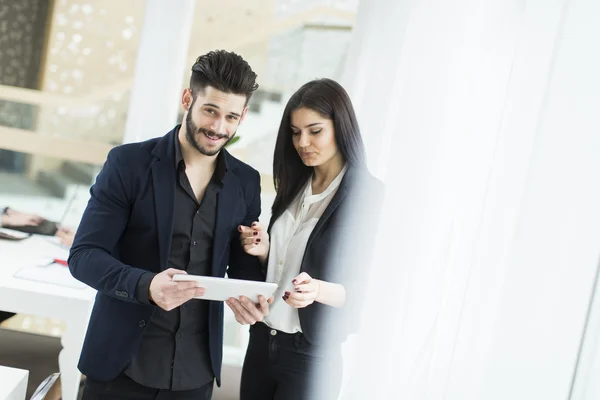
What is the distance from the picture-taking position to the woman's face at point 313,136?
1.57 m

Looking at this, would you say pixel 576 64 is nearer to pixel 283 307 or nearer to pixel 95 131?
pixel 283 307

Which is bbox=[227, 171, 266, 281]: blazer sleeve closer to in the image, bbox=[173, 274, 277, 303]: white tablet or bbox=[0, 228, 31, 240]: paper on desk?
bbox=[173, 274, 277, 303]: white tablet

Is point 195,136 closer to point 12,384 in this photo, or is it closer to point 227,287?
point 227,287

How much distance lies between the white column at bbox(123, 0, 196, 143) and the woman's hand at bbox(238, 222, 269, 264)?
1360 mm

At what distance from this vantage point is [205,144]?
1.45 meters

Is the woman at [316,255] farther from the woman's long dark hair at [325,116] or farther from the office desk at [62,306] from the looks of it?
the office desk at [62,306]

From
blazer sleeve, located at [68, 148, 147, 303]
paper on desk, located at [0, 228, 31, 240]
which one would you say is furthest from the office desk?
blazer sleeve, located at [68, 148, 147, 303]

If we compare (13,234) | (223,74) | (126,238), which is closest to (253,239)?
(126,238)

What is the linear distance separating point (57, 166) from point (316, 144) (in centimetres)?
178

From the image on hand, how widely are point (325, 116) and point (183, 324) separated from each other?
2.14 feet

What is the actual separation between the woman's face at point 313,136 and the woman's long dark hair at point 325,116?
1 cm

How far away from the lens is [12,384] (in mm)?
1310

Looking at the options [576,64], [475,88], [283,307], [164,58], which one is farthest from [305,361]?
[164,58]

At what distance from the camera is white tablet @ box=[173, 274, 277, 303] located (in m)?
1.20
